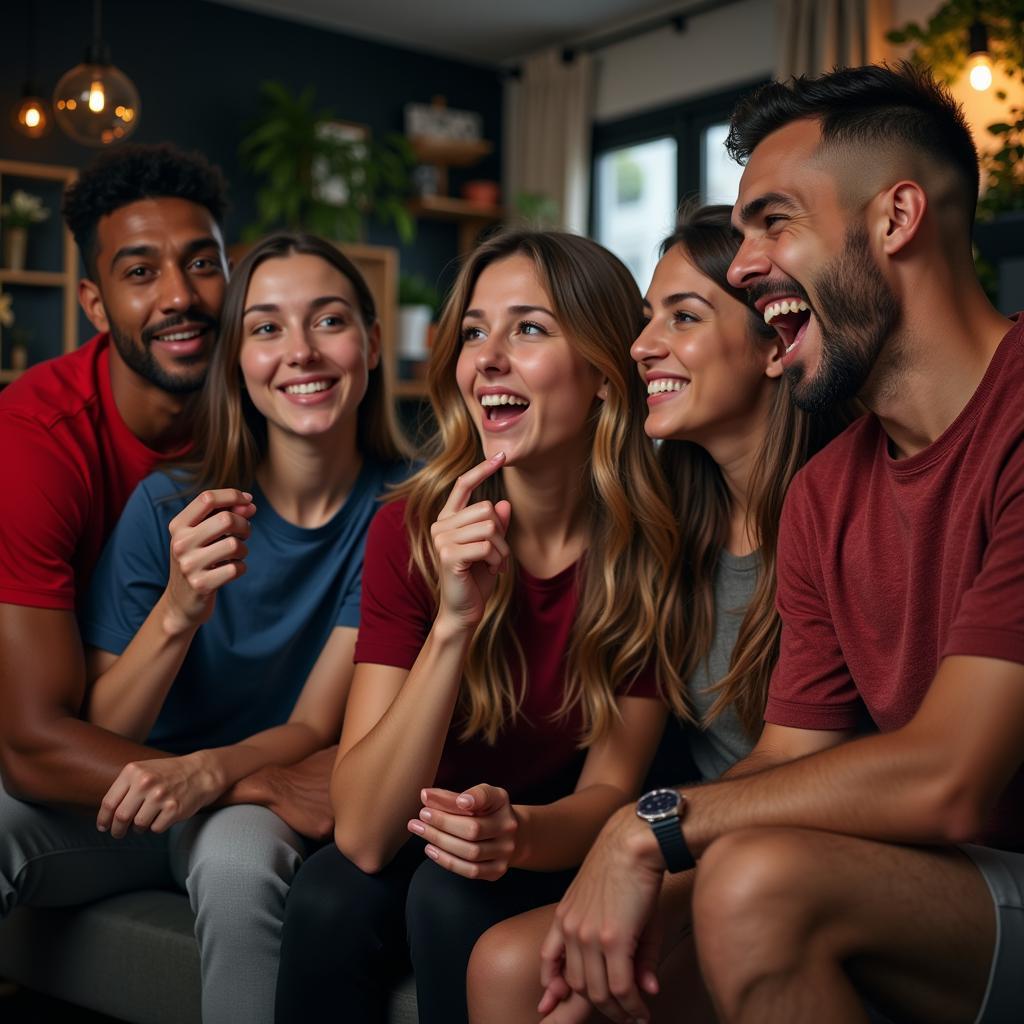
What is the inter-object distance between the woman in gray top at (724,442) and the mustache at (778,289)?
0.25 metres

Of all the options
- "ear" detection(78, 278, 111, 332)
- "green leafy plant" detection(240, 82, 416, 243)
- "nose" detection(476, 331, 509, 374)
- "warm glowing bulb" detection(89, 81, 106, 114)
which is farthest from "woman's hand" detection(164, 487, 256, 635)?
"green leafy plant" detection(240, 82, 416, 243)

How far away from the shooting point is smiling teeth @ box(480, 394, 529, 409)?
2002 millimetres

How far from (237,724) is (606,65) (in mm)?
5644

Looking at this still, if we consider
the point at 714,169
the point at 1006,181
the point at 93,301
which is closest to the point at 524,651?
the point at 93,301

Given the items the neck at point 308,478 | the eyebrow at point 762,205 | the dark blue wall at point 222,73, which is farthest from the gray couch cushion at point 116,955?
the dark blue wall at point 222,73

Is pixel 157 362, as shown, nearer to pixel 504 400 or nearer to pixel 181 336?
pixel 181 336

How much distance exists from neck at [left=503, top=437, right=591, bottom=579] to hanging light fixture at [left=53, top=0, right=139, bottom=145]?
208 centimetres

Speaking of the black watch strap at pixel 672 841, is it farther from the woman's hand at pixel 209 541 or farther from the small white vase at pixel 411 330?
the small white vase at pixel 411 330

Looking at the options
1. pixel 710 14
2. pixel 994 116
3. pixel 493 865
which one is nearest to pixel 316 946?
pixel 493 865

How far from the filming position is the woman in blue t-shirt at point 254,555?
1.99 meters

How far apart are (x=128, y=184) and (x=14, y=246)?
130 inches

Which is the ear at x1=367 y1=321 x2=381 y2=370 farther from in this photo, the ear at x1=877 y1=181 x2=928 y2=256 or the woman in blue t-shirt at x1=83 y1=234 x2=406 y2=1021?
the ear at x1=877 y1=181 x2=928 y2=256

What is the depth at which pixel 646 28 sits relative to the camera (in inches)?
264

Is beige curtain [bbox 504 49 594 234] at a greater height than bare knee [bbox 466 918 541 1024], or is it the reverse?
beige curtain [bbox 504 49 594 234]
